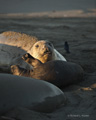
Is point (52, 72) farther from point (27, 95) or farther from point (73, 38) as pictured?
point (73, 38)

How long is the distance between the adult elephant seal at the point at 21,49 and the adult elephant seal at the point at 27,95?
151 cm

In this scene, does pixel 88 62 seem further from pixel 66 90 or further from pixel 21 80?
pixel 21 80

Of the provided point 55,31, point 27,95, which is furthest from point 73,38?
point 27,95

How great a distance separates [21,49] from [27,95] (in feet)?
9.81

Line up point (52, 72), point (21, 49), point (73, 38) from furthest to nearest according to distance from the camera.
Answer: point (73, 38), point (21, 49), point (52, 72)

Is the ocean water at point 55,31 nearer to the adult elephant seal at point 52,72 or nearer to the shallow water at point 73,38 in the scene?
the shallow water at point 73,38

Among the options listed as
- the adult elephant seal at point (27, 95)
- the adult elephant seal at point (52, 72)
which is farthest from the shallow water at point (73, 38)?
the adult elephant seal at point (27, 95)

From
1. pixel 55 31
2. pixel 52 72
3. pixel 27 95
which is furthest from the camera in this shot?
pixel 55 31

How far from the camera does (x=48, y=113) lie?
→ 112 inches

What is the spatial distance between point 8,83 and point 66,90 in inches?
54.1

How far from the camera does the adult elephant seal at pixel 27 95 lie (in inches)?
106

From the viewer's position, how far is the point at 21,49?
5.70 m

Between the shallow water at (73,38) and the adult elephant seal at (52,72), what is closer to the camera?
the adult elephant seal at (52,72)

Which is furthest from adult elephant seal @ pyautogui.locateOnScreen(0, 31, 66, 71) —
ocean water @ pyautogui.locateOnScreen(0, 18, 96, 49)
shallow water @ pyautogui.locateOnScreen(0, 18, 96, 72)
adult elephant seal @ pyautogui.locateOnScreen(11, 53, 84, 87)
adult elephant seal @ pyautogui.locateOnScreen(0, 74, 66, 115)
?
ocean water @ pyautogui.locateOnScreen(0, 18, 96, 49)
